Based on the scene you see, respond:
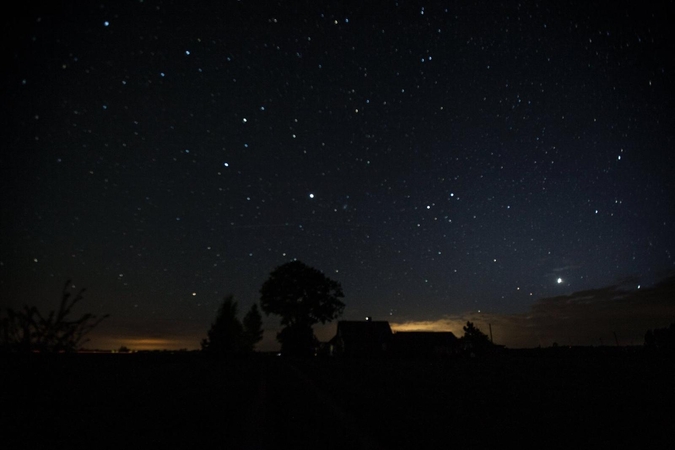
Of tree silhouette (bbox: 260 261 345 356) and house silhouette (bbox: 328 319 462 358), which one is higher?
tree silhouette (bbox: 260 261 345 356)

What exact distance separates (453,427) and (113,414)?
654cm

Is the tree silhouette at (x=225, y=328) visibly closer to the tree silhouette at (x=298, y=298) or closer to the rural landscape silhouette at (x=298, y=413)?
Result: the tree silhouette at (x=298, y=298)

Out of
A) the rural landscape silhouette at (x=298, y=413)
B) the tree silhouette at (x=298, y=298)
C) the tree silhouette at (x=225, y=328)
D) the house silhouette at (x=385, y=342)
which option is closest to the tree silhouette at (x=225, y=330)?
the tree silhouette at (x=225, y=328)

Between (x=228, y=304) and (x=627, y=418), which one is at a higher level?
(x=228, y=304)

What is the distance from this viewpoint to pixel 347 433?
578 centimetres

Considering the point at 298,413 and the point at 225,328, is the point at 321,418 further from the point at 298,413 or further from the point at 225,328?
the point at 225,328

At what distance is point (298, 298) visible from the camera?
50.4 meters

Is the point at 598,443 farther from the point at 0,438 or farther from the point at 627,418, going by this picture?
the point at 0,438

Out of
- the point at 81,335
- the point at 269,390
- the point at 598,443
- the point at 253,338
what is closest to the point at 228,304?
the point at 253,338

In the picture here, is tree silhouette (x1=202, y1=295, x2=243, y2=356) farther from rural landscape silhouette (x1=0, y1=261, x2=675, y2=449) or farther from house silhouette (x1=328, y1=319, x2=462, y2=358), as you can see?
rural landscape silhouette (x1=0, y1=261, x2=675, y2=449)

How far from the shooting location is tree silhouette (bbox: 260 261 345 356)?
48750 mm

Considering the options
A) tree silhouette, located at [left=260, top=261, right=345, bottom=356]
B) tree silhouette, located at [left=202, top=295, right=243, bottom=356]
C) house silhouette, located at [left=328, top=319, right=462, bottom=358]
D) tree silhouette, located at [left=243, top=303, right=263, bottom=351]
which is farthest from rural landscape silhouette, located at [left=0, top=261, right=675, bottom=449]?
tree silhouette, located at [left=243, top=303, right=263, bottom=351]

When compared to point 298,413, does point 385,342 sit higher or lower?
higher

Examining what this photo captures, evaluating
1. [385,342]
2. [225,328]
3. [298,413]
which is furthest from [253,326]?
[298,413]
